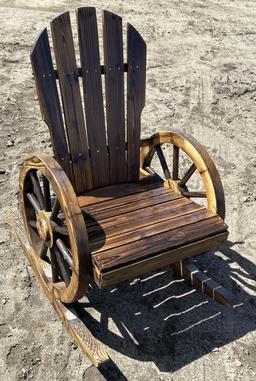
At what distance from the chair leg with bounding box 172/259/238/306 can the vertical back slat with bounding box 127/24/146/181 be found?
75cm

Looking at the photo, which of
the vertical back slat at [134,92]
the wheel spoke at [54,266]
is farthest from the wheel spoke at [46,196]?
the vertical back slat at [134,92]

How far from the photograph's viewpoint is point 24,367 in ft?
8.62

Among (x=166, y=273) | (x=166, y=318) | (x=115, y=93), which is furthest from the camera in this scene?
(x=166, y=273)

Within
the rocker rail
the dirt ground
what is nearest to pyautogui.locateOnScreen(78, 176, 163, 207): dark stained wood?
the rocker rail

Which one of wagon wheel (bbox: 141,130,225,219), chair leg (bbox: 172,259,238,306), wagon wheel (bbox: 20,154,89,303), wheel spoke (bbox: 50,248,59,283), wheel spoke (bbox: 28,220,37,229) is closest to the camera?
wagon wheel (bbox: 20,154,89,303)

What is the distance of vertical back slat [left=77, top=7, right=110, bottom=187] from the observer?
112 inches

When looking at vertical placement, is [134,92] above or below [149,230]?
above

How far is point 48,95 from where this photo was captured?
2834 millimetres

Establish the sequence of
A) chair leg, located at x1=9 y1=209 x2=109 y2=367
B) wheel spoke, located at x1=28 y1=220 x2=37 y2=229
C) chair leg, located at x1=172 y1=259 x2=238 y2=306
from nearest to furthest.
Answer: chair leg, located at x1=9 y1=209 x2=109 y2=367 → chair leg, located at x1=172 y1=259 x2=238 y2=306 → wheel spoke, located at x1=28 y1=220 x2=37 y2=229

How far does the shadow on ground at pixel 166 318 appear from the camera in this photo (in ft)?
9.11

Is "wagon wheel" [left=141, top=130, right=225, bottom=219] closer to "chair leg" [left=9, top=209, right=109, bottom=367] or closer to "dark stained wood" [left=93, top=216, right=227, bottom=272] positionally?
"dark stained wood" [left=93, top=216, right=227, bottom=272]

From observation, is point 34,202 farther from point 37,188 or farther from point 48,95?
point 48,95

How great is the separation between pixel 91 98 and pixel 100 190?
2.17 ft

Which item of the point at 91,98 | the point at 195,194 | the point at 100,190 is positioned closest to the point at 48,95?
the point at 91,98
